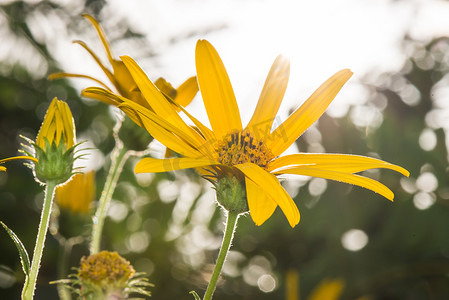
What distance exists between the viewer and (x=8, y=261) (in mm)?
1840

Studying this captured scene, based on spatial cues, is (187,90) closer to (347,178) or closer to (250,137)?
(250,137)

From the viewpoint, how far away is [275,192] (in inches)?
28.5

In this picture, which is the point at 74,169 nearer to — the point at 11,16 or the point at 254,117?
the point at 254,117

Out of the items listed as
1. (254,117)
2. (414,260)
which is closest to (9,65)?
(254,117)

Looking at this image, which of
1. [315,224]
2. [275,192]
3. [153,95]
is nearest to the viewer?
[275,192]

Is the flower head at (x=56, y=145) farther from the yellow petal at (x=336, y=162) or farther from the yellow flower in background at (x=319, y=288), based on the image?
the yellow flower in background at (x=319, y=288)

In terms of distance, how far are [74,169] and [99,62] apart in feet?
0.76

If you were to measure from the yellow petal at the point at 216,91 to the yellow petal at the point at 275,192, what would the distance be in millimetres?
288

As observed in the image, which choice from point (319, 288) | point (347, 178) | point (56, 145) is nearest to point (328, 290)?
point (319, 288)

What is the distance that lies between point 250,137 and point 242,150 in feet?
0.30

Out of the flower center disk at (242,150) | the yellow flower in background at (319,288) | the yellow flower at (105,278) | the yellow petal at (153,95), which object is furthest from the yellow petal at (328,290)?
the yellow petal at (153,95)

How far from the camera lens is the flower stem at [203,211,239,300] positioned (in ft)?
2.31

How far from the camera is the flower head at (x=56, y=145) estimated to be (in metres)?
0.92

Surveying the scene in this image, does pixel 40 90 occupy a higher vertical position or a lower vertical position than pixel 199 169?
higher
